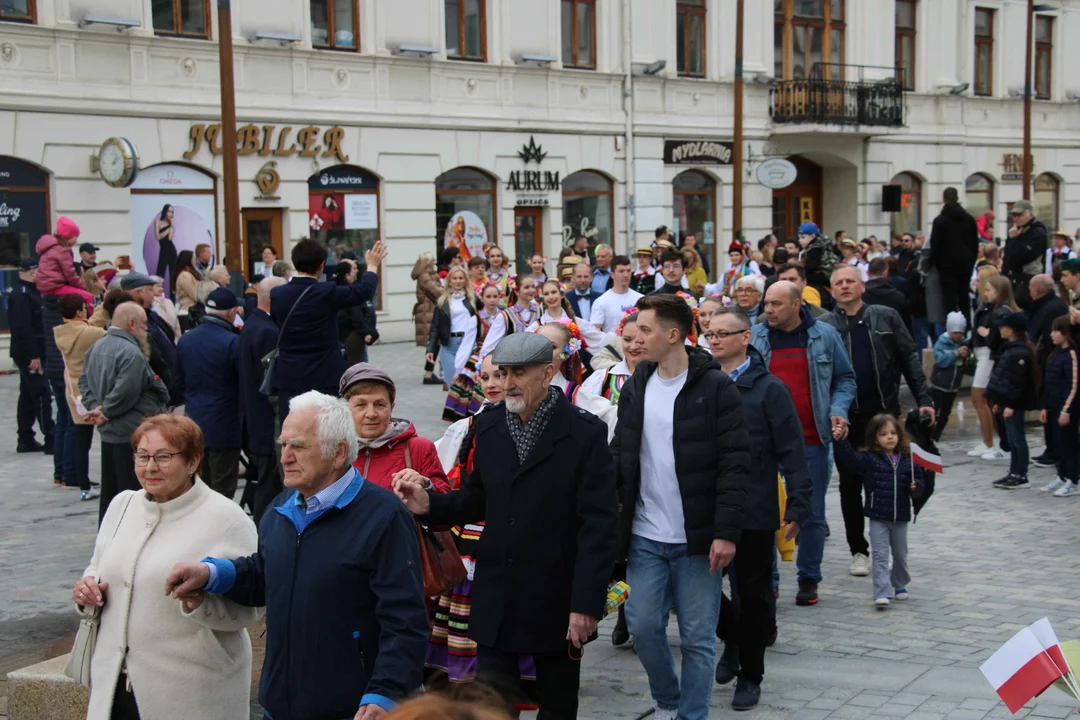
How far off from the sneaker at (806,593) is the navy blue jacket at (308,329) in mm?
3390

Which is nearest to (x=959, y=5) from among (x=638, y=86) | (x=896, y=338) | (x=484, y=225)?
(x=638, y=86)

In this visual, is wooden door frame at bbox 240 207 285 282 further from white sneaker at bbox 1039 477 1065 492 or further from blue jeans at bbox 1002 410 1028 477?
white sneaker at bbox 1039 477 1065 492

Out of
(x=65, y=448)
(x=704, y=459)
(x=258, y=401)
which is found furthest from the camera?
(x=65, y=448)

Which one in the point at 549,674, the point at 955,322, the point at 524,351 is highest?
the point at 524,351

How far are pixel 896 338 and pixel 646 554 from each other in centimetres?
381

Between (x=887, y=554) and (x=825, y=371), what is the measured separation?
1188mm

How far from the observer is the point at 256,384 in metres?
9.59

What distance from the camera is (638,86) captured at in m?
29.9

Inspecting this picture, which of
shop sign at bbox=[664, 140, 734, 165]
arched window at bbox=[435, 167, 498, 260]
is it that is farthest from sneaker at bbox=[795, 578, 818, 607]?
shop sign at bbox=[664, 140, 734, 165]

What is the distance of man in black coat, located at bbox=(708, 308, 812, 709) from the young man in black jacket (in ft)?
1.80

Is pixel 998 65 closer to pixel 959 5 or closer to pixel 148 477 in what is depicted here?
pixel 959 5

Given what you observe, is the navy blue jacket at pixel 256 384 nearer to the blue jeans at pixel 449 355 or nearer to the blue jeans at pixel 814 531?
the blue jeans at pixel 814 531

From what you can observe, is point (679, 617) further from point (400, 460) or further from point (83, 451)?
point (83, 451)

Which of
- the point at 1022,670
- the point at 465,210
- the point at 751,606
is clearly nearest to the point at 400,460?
the point at 751,606
